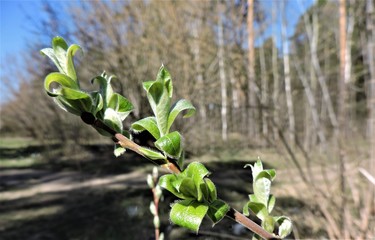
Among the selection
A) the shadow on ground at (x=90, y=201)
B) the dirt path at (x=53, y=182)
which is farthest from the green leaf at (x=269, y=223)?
the dirt path at (x=53, y=182)

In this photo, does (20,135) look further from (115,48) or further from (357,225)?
(357,225)

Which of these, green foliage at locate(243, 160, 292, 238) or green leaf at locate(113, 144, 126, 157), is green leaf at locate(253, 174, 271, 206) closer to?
green foliage at locate(243, 160, 292, 238)

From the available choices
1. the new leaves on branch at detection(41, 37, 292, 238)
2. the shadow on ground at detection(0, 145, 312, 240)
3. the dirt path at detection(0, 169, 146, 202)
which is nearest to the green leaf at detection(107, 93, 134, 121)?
the new leaves on branch at detection(41, 37, 292, 238)

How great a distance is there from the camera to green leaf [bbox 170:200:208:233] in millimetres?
262

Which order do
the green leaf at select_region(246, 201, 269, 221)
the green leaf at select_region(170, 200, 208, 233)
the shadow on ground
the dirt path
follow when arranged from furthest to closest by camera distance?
the dirt path, the shadow on ground, the green leaf at select_region(246, 201, 269, 221), the green leaf at select_region(170, 200, 208, 233)

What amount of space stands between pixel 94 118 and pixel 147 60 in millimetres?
7284

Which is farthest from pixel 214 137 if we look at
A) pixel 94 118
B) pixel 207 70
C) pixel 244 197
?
pixel 94 118

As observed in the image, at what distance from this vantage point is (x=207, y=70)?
7.59 meters

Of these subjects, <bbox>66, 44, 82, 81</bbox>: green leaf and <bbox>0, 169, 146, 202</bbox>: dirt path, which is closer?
<bbox>66, 44, 82, 81</bbox>: green leaf

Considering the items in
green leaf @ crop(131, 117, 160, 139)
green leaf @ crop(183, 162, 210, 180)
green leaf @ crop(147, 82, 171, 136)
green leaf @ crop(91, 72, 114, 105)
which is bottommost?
green leaf @ crop(183, 162, 210, 180)

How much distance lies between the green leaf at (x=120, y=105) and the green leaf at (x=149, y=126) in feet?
0.07

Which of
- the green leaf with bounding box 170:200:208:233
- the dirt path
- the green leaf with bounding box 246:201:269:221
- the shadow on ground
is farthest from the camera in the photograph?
the dirt path

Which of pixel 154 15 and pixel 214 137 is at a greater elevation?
pixel 154 15

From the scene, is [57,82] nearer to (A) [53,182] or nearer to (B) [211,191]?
(B) [211,191]
